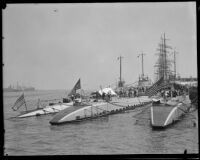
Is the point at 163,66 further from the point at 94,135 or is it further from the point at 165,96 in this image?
the point at 94,135

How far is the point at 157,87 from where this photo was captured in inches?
85.9

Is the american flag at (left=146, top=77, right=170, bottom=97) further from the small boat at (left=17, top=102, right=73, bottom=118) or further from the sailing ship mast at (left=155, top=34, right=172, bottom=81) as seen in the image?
the small boat at (left=17, top=102, right=73, bottom=118)

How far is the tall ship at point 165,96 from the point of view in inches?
86.4

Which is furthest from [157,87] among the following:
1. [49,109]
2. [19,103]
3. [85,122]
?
[19,103]

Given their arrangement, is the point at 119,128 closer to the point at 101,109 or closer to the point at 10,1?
the point at 101,109

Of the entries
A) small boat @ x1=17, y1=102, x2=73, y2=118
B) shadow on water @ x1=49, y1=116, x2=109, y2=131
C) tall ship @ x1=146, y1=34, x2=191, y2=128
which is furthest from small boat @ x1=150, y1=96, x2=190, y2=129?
small boat @ x1=17, y1=102, x2=73, y2=118

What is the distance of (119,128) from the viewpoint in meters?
2.30

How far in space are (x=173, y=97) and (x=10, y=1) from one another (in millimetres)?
1631

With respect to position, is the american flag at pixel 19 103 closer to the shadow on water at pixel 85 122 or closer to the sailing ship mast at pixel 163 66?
the shadow on water at pixel 85 122

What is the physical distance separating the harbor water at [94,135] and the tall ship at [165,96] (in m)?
0.08

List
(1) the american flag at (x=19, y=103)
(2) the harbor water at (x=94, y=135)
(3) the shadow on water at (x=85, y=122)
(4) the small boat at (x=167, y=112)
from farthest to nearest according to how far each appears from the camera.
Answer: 1. (3) the shadow on water at (x=85, y=122)
2. (4) the small boat at (x=167, y=112)
3. (1) the american flag at (x=19, y=103)
4. (2) the harbor water at (x=94, y=135)

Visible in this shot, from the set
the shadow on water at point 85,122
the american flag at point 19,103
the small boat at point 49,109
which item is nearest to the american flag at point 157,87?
the shadow on water at point 85,122

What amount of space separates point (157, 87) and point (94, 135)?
2.37 feet
